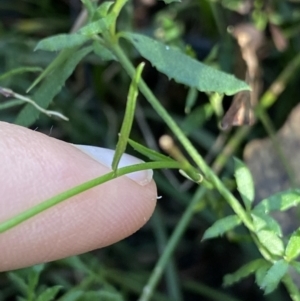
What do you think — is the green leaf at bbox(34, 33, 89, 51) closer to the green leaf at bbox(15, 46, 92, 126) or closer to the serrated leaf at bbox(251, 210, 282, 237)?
the green leaf at bbox(15, 46, 92, 126)

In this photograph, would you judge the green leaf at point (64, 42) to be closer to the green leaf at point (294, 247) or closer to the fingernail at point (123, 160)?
the fingernail at point (123, 160)

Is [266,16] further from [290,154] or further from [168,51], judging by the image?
[168,51]

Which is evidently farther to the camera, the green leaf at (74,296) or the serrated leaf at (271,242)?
the green leaf at (74,296)

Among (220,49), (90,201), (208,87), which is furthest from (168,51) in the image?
(220,49)

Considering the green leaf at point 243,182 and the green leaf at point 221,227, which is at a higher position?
the green leaf at point 243,182

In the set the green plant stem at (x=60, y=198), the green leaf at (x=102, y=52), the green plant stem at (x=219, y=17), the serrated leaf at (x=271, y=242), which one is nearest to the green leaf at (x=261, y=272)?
the serrated leaf at (x=271, y=242)

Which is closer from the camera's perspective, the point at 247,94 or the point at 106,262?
the point at 247,94

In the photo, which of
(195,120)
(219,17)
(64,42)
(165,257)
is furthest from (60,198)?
(219,17)
